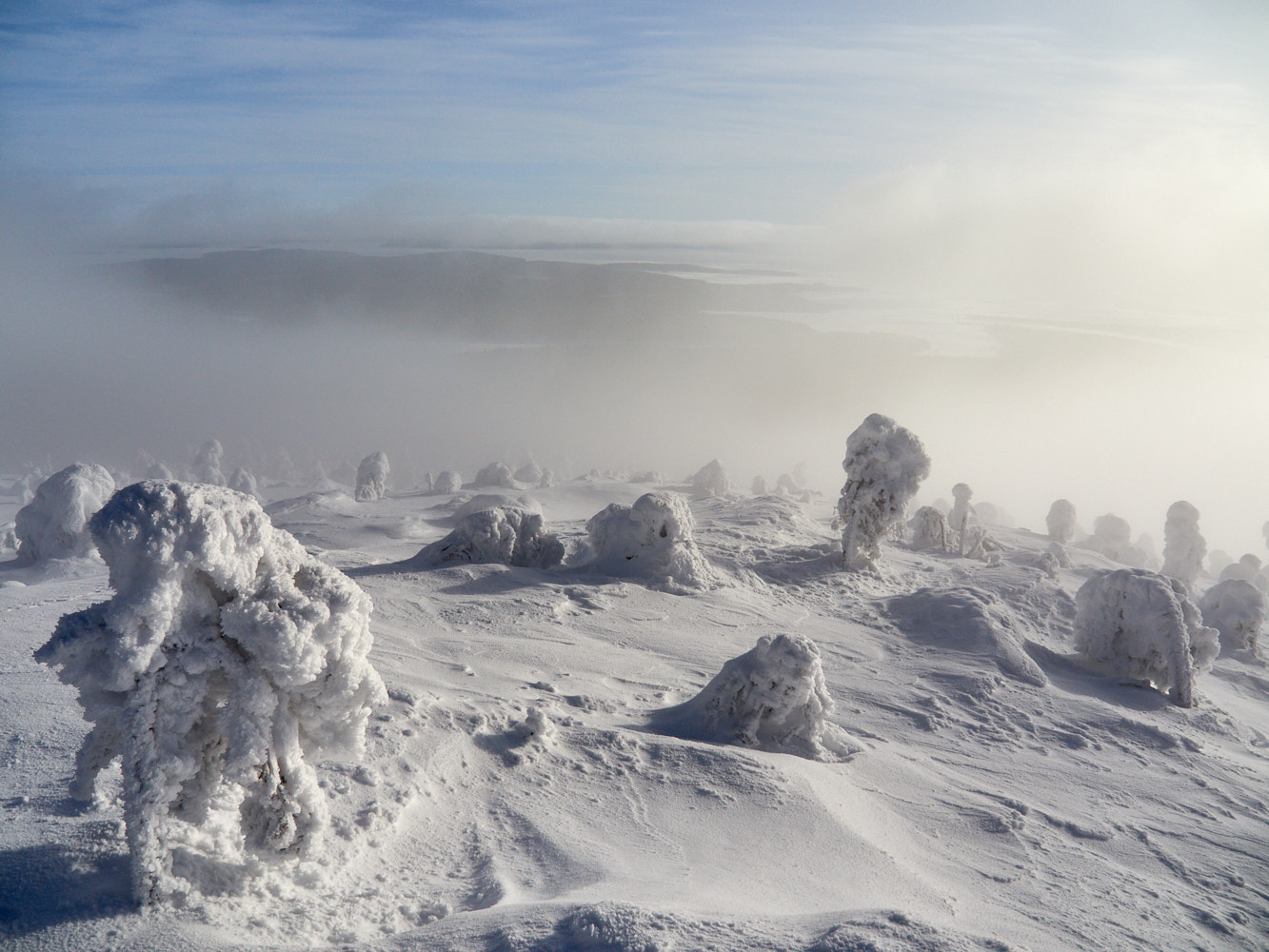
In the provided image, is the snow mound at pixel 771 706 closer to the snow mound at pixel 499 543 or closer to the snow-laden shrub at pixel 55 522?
the snow mound at pixel 499 543

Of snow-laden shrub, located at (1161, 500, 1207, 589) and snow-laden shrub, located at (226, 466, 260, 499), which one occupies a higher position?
snow-laden shrub, located at (1161, 500, 1207, 589)

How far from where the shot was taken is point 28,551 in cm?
2000

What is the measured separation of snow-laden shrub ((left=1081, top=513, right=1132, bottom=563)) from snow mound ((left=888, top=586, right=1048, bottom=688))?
29256mm

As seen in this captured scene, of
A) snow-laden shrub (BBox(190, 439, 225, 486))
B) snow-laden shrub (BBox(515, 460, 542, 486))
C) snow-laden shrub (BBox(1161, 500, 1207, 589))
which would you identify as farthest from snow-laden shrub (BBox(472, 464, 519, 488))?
snow-laden shrub (BBox(1161, 500, 1207, 589))

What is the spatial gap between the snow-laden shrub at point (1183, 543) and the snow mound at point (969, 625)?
21.2m

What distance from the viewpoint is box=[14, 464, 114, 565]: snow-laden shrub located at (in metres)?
19.6

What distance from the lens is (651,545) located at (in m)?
17.2

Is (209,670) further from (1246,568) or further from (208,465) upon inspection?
(208,465)

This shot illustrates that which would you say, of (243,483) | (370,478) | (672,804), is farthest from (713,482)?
(672,804)

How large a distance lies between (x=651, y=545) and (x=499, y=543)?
340 cm

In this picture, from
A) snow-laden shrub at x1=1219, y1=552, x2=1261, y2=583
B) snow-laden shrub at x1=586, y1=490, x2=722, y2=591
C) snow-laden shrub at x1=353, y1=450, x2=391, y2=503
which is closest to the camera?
snow-laden shrub at x1=586, y1=490, x2=722, y2=591

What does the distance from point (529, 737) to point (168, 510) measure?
4.52 metres

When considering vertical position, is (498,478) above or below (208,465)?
above

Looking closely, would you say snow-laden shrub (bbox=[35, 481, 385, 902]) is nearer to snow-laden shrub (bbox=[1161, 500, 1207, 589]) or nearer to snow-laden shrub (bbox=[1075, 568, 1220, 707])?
snow-laden shrub (bbox=[1075, 568, 1220, 707])
